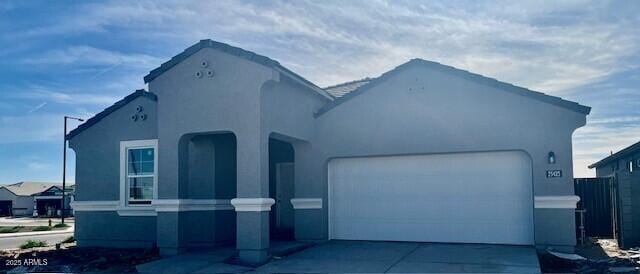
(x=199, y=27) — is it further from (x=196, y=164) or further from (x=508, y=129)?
(x=508, y=129)

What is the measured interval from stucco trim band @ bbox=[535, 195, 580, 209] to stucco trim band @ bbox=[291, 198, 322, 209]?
503 cm

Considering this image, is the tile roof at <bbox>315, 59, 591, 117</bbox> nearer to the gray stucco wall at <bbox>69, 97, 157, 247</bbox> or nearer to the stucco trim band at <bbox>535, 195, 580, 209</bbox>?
the stucco trim band at <bbox>535, 195, 580, 209</bbox>

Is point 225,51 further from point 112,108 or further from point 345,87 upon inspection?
point 345,87

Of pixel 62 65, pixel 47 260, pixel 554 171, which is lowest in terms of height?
pixel 47 260

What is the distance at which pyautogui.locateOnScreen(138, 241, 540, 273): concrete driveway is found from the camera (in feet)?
33.0

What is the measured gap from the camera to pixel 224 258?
11.8 m

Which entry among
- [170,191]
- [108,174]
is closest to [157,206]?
[170,191]

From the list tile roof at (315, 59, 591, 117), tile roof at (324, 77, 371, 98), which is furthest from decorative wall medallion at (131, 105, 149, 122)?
tile roof at (324, 77, 371, 98)

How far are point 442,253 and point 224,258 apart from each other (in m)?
4.53

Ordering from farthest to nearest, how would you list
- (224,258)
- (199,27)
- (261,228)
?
(199,27)
(224,258)
(261,228)

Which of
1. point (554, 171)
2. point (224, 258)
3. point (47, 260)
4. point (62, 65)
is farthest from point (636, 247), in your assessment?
point (62, 65)

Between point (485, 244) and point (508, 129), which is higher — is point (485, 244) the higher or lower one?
the lower one

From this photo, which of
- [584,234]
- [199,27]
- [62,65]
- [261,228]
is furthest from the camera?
[62,65]

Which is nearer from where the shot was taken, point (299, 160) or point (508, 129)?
point (508, 129)
